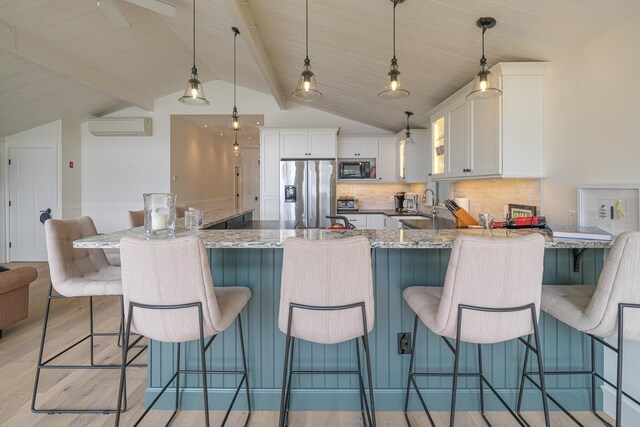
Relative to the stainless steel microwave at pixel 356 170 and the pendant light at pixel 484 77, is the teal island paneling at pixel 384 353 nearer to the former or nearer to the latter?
the pendant light at pixel 484 77

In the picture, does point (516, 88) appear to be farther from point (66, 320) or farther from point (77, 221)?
point (66, 320)

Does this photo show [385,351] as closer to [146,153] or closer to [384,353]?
[384,353]

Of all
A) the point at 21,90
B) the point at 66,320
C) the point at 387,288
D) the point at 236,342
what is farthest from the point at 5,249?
the point at 387,288

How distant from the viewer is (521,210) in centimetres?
279

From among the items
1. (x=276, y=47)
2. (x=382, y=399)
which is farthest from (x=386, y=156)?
(x=382, y=399)

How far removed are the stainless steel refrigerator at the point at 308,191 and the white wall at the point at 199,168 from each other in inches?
99.2

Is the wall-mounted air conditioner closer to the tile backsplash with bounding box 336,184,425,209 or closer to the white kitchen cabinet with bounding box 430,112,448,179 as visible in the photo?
the tile backsplash with bounding box 336,184,425,209

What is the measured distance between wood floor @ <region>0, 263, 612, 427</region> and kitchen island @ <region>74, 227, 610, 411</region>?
70 millimetres

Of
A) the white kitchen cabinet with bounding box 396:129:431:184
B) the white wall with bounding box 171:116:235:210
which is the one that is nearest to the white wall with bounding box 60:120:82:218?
the white wall with bounding box 171:116:235:210

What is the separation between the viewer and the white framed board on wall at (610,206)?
1778 mm

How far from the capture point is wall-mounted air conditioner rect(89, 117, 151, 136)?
5.74 metres

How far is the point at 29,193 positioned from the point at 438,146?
6.68 m

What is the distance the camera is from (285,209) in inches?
205

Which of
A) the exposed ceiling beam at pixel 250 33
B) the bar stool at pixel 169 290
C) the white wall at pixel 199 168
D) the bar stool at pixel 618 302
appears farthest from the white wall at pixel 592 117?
the white wall at pixel 199 168
